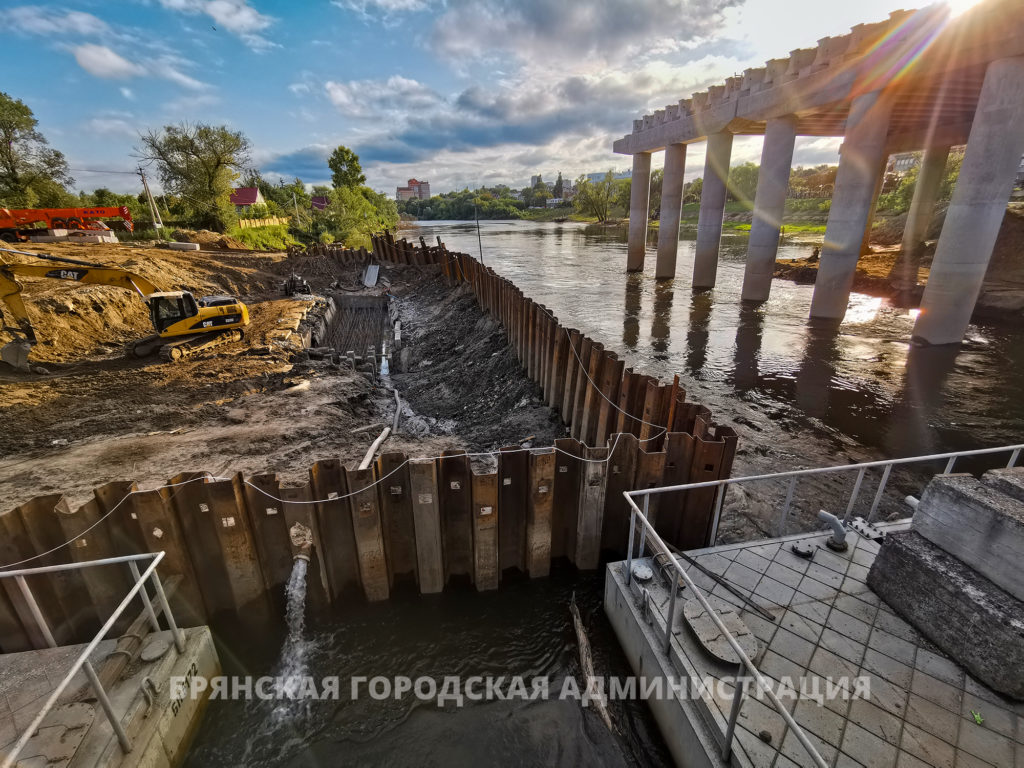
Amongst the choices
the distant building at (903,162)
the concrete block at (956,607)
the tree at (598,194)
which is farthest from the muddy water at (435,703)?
the tree at (598,194)

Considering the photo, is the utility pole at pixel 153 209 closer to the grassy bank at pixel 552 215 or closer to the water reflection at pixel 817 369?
the water reflection at pixel 817 369

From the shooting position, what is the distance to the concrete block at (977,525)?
3.26m

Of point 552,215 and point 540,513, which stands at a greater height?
point 552,215

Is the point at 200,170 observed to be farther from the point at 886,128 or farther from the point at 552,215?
the point at 552,215

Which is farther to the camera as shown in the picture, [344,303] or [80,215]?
[80,215]

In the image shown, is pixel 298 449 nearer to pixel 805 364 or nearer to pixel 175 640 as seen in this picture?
pixel 175 640

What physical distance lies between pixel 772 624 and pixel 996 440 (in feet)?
29.2

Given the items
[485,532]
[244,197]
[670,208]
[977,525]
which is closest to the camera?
[977,525]

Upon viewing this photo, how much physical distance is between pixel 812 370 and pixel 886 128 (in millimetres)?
9613

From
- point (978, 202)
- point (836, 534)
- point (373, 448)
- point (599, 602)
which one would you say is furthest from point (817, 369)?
point (373, 448)

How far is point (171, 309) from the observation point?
1465 centimetres

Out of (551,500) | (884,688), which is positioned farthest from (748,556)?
(551,500)

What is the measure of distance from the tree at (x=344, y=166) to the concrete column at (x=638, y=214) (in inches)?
2643

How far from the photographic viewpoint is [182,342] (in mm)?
14875
